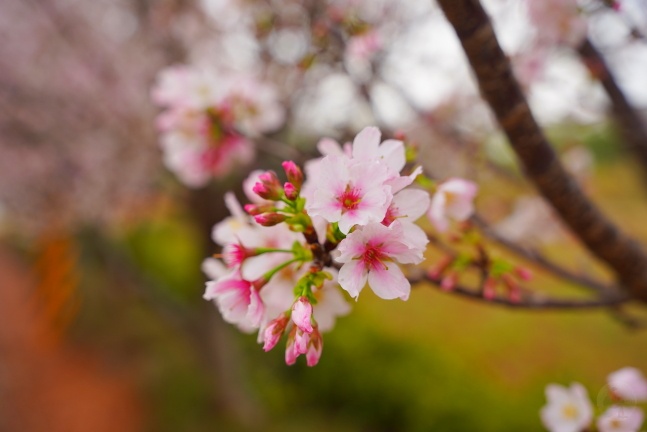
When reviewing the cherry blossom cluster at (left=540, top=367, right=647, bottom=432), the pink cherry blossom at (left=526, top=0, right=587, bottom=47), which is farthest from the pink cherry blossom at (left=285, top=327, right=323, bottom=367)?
the pink cherry blossom at (left=526, top=0, right=587, bottom=47)

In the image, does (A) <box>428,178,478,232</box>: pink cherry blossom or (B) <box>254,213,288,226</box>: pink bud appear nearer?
(B) <box>254,213,288,226</box>: pink bud

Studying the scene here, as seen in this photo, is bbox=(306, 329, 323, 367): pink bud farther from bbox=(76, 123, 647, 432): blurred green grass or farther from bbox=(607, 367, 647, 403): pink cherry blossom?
bbox=(76, 123, 647, 432): blurred green grass

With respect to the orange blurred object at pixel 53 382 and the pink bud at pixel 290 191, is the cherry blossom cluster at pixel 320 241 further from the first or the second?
the orange blurred object at pixel 53 382

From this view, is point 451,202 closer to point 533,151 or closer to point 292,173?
point 533,151

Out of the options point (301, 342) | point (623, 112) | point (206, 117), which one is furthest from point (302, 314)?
point (623, 112)

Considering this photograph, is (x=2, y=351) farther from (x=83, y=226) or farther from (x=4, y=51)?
(x=4, y=51)
